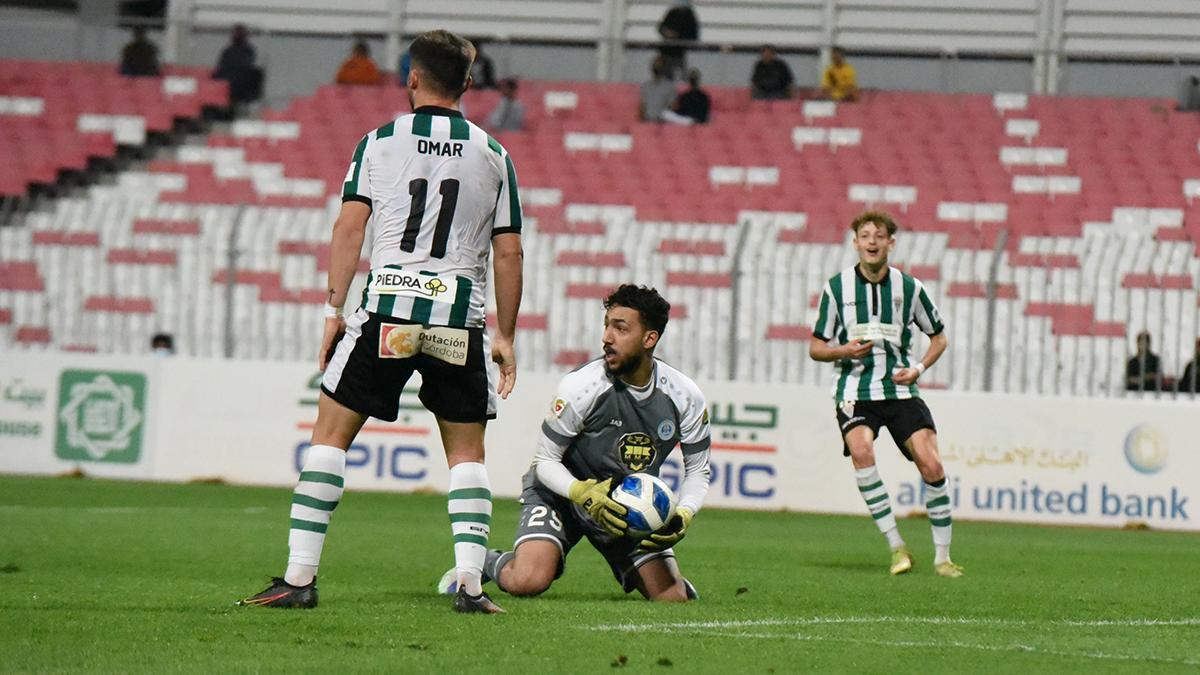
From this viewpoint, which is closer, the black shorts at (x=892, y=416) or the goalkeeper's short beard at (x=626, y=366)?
the goalkeeper's short beard at (x=626, y=366)

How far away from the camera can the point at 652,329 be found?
802 centimetres

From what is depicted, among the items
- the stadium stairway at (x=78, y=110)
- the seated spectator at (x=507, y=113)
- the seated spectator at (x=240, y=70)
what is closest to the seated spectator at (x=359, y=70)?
the seated spectator at (x=240, y=70)

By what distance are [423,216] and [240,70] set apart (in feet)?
68.4

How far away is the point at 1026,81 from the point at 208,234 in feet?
43.3

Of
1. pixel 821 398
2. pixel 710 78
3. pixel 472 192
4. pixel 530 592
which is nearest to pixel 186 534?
pixel 530 592

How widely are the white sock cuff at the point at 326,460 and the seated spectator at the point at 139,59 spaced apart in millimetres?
21763

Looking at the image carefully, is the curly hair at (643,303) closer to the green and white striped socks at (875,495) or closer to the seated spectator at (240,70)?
the green and white striped socks at (875,495)

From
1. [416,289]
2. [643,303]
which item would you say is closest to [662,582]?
[643,303]

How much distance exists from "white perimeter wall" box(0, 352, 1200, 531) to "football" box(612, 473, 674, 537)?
8538mm

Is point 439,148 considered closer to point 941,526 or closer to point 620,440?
point 620,440

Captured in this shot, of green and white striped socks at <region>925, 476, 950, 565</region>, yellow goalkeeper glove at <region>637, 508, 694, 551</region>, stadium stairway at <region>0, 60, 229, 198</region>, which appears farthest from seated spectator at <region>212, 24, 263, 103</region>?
yellow goalkeeper glove at <region>637, 508, 694, 551</region>

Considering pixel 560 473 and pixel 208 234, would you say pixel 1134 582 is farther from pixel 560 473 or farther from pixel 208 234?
pixel 208 234

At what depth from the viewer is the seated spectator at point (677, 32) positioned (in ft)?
85.9

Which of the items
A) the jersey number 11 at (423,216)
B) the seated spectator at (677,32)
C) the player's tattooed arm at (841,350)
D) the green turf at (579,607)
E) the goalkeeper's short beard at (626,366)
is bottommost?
the green turf at (579,607)
